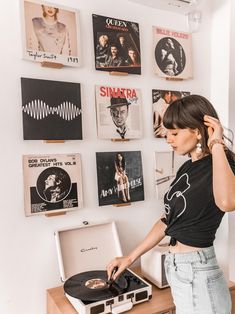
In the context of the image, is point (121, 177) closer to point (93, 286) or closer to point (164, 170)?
point (164, 170)

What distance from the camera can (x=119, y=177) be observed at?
5.12 feet

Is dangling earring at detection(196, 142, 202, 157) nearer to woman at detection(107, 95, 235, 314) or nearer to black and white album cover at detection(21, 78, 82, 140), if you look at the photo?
woman at detection(107, 95, 235, 314)

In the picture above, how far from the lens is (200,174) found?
3.49ft

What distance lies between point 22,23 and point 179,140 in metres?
0.87

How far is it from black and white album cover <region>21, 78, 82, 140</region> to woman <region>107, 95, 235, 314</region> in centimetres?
51

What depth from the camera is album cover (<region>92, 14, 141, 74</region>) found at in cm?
149

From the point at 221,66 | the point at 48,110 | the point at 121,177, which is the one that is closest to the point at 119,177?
the point at 121,177

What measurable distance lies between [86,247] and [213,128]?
0.86m

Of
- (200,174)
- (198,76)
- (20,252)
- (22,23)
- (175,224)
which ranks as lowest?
(20,252)

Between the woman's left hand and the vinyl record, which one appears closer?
the woman's left hand

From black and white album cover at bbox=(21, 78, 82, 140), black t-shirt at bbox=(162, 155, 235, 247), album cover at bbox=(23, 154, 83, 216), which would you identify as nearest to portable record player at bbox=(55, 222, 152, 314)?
album cover at bbox=(23, 154, 83, 216)

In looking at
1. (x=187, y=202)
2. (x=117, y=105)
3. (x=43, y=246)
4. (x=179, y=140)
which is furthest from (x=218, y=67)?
(x=43, y=246)

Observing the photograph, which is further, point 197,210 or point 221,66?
point 221,66

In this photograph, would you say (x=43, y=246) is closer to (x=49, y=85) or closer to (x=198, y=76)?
(x=49, y=85)
